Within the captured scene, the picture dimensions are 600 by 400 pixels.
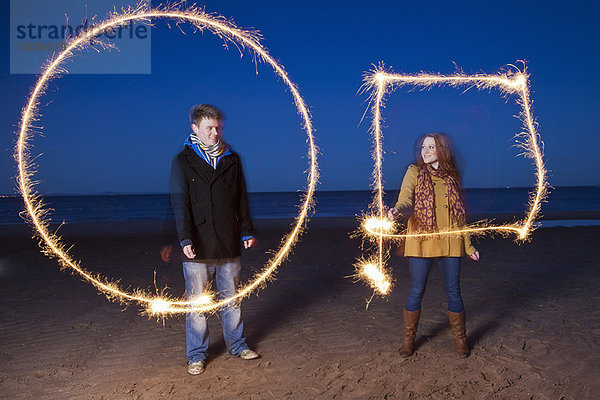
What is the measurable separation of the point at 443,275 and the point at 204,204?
2136 millimetres

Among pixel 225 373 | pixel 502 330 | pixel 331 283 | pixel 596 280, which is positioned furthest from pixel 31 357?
pixel 596 280

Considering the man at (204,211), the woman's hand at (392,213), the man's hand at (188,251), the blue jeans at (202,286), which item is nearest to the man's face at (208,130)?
the man at (204,211)

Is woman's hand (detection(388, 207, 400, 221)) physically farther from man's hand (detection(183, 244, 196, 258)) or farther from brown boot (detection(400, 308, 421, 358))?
man's hand (detection(183, 244, 196, 258))

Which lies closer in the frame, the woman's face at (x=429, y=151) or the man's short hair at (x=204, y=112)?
the man's short hair at (x=204, y=112)

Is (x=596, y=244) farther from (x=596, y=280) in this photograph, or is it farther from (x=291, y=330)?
(x=291, y=330)

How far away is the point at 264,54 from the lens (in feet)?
15.5

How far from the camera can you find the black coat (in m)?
3.76

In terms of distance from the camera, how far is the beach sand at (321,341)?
11.9 feet

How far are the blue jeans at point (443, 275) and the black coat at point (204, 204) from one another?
1564 millimetres

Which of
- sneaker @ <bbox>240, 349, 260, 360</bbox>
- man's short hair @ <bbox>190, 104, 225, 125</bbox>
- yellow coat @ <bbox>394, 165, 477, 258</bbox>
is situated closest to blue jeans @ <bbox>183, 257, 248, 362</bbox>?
sneaker @ <bbox>240, 349, 260, 360</bbox>

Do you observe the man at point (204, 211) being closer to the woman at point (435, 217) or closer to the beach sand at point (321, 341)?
the beach sand at point (321, 341)

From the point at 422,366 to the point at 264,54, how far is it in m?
3.34

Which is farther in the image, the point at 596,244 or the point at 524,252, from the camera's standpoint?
the point at 596,244

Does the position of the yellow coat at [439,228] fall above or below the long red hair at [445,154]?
below
